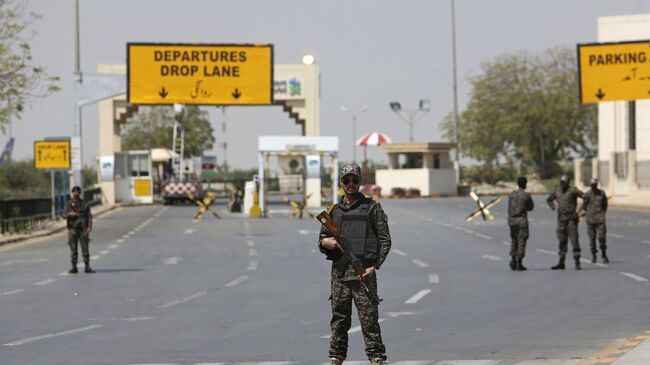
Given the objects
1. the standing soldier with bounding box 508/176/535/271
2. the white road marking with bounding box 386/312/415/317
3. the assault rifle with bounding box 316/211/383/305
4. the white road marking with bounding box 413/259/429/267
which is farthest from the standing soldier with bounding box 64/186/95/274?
the assault rifle with bounding box 316/211/383/305

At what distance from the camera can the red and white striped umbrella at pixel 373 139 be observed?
104m

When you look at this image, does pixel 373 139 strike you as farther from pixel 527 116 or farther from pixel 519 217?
pixel 519 217

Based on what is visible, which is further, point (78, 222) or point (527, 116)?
point (527, 116)

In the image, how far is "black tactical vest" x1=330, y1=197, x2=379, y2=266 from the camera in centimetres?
975

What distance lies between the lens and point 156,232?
130 ft

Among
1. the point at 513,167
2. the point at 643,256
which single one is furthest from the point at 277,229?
the point at 513,167

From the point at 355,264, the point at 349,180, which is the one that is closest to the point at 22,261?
the point at 355,264

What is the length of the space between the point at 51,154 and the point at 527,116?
71.8 m

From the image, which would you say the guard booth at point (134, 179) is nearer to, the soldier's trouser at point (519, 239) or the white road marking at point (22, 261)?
the white road marking at point (22, 261)

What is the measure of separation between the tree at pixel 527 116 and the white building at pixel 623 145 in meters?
36.3

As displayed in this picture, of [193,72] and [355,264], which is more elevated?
[193,72]

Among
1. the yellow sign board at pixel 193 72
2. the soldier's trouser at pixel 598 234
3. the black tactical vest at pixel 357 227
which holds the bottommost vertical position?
the soldier's trouser at pixel 598 234

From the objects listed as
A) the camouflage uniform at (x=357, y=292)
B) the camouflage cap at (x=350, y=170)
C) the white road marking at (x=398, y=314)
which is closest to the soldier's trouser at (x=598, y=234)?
the white road marking at (x=398, y=314)

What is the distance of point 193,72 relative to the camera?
40656 mm
